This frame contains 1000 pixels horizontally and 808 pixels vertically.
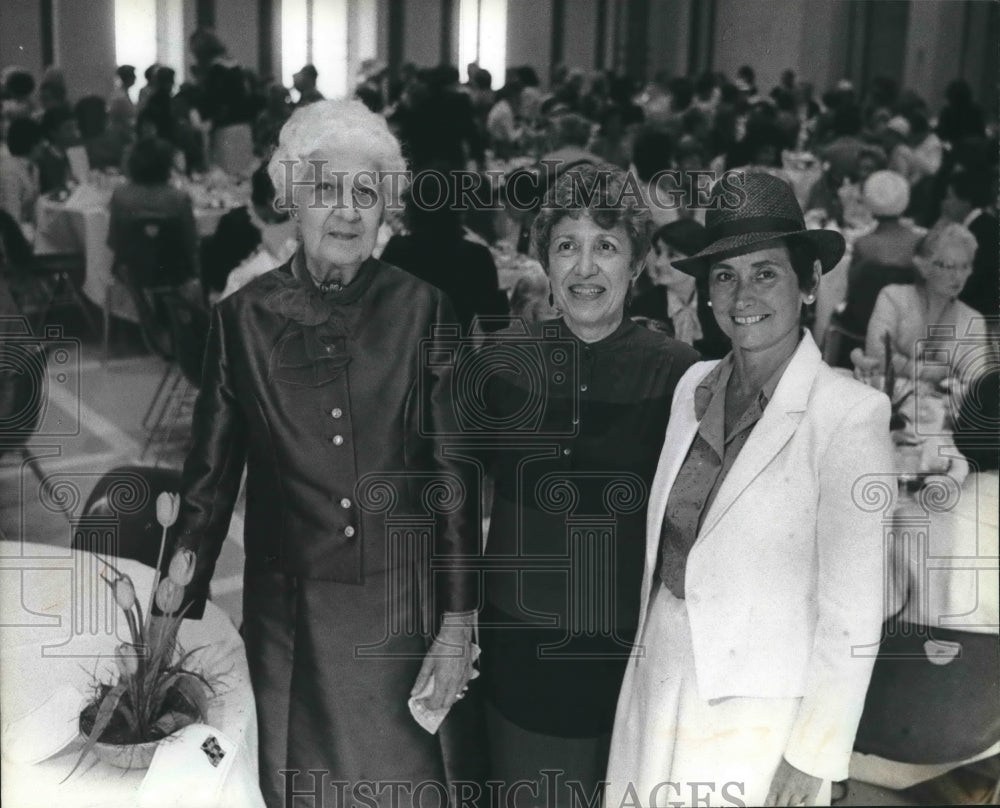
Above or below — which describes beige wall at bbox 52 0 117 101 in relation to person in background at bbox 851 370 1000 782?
above

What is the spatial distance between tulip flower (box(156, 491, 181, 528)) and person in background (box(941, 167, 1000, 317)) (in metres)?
2.09

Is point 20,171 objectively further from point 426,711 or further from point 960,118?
point 960,118

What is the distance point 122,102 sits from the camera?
469cm

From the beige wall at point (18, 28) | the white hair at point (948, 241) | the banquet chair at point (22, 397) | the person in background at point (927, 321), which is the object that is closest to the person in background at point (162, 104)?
the beige wall at point (18, 28)

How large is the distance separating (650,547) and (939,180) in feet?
11.2

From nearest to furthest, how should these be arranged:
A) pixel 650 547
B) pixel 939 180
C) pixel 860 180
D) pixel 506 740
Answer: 1. pixel 650 547
2. pixel 506 740
3. pixel 939 180
4. pixel 860 180

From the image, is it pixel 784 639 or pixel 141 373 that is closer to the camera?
pixel 784 639

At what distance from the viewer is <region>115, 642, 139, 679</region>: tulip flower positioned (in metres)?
2.39

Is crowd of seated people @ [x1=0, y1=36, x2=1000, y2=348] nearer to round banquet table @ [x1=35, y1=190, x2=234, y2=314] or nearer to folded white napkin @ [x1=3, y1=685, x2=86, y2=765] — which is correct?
round banquet table @ [x1=35, y1=190, x2=234, y2=314]

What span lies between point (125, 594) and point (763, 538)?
52.5 inches

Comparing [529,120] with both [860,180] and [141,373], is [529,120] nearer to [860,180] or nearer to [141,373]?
[860,180]

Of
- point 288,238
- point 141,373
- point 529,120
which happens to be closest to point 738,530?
point 288,238

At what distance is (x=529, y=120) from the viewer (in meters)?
7.39

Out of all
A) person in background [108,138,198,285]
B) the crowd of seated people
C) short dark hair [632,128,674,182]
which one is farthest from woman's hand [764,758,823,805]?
short dark hair [632,128,674,182]
